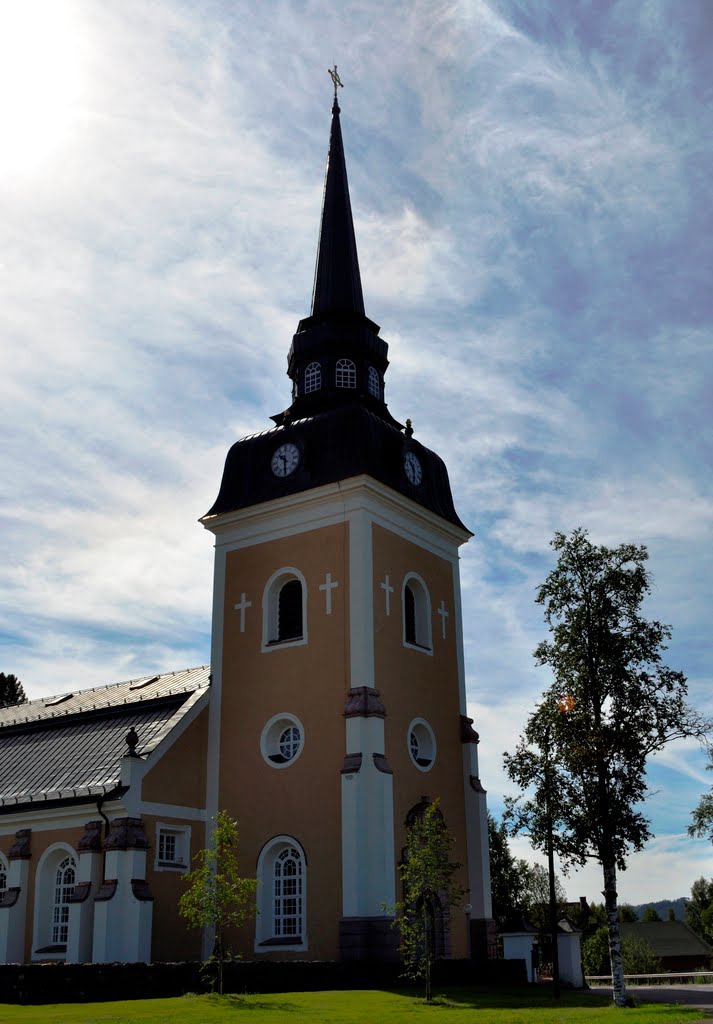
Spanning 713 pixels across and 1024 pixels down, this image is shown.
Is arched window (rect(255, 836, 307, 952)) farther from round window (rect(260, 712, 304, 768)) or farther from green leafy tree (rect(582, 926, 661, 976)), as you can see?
green leafy tree (rect(582, 926, 661, 976))

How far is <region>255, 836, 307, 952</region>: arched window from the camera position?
3022 centimetres

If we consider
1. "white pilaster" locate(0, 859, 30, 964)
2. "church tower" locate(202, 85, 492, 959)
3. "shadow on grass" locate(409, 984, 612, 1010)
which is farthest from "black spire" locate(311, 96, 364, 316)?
"shadow on grass" locate(409, 984, 612, 1010)

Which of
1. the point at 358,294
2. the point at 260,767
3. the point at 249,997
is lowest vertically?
the point at 249,997

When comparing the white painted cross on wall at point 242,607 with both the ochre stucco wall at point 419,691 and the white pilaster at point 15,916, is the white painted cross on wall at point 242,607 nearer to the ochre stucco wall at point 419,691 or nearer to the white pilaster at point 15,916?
the ochre stucco wall at point 419,691

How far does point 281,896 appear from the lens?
30922 mm

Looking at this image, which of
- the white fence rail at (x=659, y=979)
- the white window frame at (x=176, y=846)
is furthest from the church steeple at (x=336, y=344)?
the white fence rail at (x=659, y=979)

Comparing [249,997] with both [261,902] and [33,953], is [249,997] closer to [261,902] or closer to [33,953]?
[261,902]

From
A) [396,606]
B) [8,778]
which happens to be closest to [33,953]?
[8,778]

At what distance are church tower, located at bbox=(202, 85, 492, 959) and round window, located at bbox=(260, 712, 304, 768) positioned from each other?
49 millimetres

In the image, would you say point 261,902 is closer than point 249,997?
No

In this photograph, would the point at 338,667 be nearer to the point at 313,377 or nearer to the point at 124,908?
the point at 124,908

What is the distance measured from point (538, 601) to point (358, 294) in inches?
633

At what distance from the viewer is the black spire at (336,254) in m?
40.4

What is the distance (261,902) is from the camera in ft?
102
